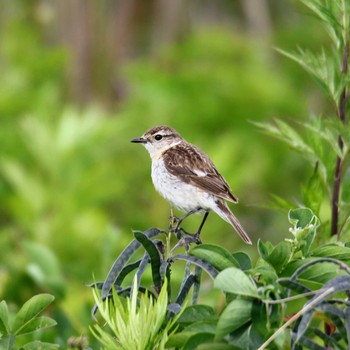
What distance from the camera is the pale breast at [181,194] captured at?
4.70 m

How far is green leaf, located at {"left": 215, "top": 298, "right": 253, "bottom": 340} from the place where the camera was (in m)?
2.34

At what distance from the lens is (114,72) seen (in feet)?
39.8

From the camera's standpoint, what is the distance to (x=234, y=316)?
2.35 meters

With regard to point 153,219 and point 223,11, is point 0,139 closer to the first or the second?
point 153,219

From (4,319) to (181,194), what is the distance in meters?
2.15

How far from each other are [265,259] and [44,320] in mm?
572

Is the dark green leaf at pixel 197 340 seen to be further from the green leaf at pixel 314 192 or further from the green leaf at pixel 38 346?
the green leaf at pixel 314 192

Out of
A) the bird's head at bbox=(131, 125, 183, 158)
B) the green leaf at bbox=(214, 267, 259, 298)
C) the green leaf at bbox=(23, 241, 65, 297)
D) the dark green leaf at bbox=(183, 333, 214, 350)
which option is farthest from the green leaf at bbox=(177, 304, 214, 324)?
the bird's head at bbox=(131, 125, 183, 158)

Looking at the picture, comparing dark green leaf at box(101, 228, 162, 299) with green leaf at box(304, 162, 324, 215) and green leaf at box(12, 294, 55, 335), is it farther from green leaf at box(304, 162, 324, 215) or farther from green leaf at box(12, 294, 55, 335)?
green leaf at box(304, 162, 324, 215)

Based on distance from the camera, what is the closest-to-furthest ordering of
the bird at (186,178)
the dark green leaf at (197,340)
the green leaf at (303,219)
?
the dark green leaf at (197,340), the green leaf at (303,219), the bird at (186,178)

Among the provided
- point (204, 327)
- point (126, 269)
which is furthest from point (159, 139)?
point (204, 327)

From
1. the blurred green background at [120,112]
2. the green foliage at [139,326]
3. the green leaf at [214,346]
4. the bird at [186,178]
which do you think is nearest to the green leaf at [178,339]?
the green foliage at [139,326]

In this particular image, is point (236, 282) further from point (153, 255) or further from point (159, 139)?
point (159, 139)

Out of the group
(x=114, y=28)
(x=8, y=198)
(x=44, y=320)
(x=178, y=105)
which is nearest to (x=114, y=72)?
(x=114, y=28)
